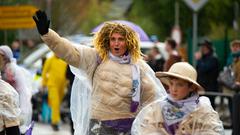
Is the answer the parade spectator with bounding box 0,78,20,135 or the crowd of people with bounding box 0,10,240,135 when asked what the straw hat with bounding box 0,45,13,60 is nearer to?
the crowd of people with bounding box 0,10,240,135

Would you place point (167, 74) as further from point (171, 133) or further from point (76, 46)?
point (76, 46)

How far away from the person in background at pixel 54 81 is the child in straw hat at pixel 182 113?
11545mm

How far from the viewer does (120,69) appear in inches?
338

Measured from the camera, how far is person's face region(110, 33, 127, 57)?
28.3ft

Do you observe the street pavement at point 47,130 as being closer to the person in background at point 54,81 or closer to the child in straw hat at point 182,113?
the person in background at point 54,81

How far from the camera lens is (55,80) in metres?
18.7

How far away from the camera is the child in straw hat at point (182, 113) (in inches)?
267

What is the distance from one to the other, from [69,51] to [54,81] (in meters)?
10.3

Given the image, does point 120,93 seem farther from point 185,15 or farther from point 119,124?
point 185,15

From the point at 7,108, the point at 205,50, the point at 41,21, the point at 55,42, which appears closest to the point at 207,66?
the point at 205,50

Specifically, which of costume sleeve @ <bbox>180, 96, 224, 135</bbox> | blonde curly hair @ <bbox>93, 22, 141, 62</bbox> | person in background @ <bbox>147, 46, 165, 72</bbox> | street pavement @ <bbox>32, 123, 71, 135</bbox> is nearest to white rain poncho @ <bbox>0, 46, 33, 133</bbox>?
blonde curly hair @ <bbox>93, 22, 141, 62</bbox>

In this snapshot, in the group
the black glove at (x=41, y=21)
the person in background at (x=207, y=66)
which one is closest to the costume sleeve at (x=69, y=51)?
the black glove at (x=41, y=21)

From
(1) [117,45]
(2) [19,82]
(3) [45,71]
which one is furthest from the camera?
(3) [45,71]

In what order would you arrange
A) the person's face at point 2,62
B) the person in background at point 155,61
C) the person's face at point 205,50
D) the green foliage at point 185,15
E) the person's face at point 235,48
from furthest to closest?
1. the green foliage at point 185,15
2. the person's face at point 205,50
3. the person in background at point 155,61
4. the person's face at point 235,48
5. the person's face at point 2,62
